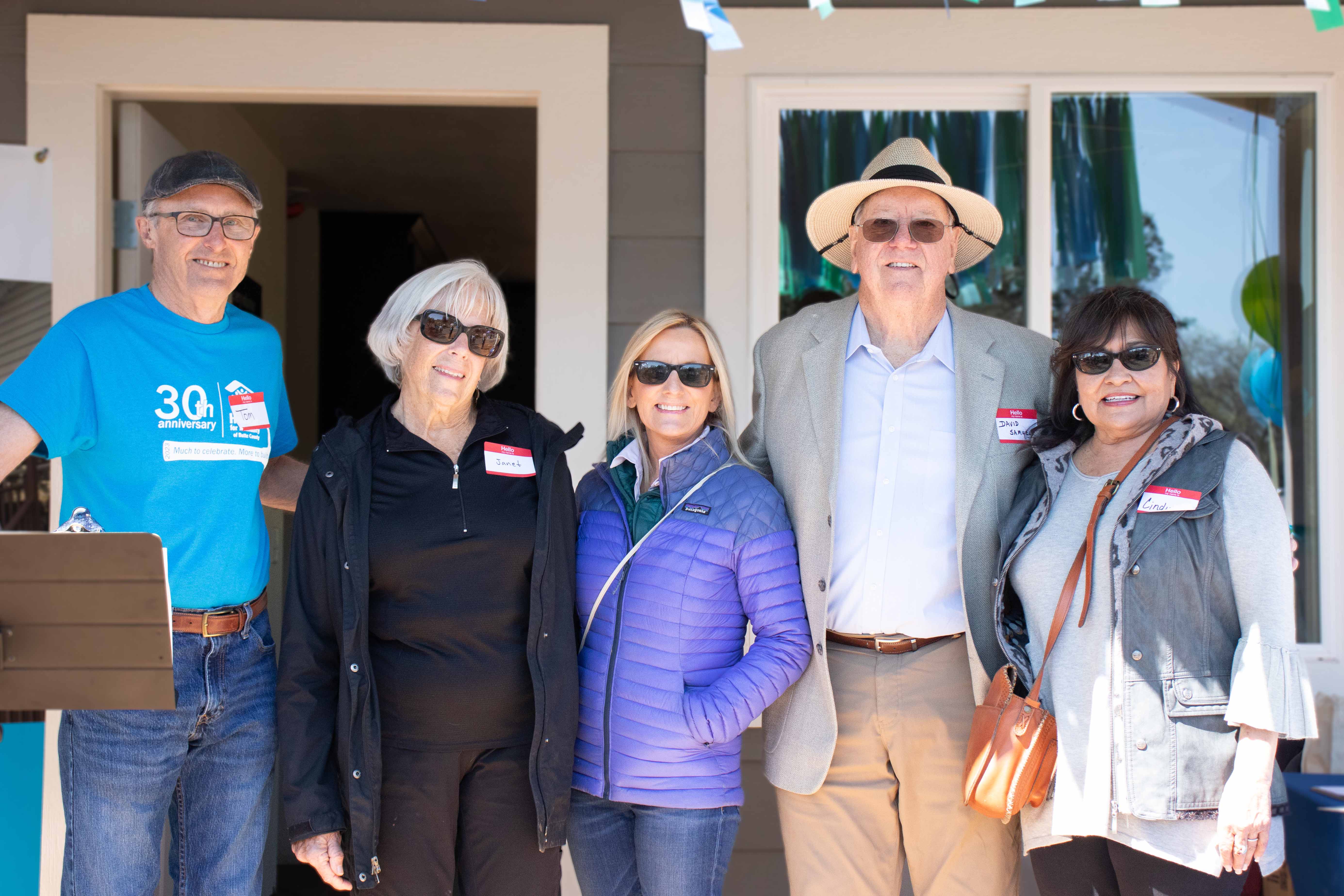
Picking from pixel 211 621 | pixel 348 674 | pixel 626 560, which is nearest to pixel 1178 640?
pixel 626 560

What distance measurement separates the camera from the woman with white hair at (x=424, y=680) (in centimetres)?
200

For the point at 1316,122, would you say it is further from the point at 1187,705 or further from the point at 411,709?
the point at 411,709

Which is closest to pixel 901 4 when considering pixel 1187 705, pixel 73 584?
pixel 1187 705

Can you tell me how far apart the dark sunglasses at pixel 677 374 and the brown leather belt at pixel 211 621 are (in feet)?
3.18

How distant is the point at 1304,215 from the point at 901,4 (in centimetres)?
146

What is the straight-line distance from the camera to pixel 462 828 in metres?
2.06

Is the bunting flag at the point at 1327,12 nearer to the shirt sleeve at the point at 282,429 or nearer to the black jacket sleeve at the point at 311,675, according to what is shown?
the black jacket sleeve at the point at 311,675

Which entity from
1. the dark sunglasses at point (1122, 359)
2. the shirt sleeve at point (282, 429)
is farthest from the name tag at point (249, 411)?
the dark sunglasses at point (1122, 359)

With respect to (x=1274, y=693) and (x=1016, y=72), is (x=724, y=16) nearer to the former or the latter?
(x=1016, y=72)

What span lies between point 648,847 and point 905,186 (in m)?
1.56

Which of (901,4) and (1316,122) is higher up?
(901,4)

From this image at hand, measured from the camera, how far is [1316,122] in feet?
11.0

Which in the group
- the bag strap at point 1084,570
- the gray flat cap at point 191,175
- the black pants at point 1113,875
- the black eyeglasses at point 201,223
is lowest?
the black pants at point 1113,875

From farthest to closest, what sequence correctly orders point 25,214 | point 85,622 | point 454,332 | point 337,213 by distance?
1. point 337,213
2. point 25,214
3. point 454,332
4. point 85,622
